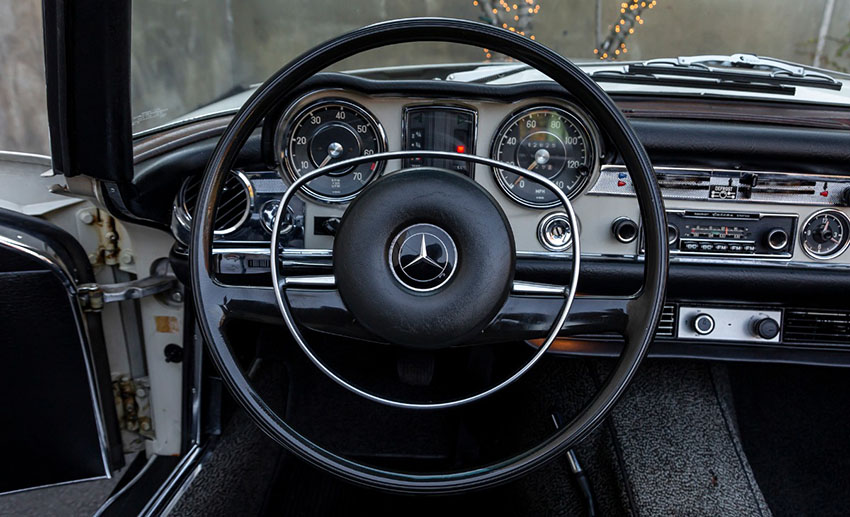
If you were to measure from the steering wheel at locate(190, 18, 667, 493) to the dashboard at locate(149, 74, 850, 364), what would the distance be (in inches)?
17.7

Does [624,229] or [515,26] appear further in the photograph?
[515,26]

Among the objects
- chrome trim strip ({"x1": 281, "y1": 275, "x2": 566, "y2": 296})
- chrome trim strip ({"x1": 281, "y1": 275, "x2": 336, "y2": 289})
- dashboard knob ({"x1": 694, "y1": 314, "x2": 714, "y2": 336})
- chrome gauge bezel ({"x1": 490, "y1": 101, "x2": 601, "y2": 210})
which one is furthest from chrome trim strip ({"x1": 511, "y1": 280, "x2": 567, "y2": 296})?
dashboard knob ({"x1": 694, "y1": 314, "x2": 714, "y2": 336})

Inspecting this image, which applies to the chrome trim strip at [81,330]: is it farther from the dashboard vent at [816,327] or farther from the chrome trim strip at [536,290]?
the dashboard vent at [816,327]

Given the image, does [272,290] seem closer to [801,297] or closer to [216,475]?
[216,475]

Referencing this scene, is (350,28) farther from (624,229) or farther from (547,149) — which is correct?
(624,229)

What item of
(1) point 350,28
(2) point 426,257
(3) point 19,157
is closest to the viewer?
(2) point 426,257

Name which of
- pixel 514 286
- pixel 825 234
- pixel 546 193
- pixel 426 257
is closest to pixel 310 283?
pixel 426 257

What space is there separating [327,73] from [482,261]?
663 mm

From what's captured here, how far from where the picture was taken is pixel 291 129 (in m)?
1.56

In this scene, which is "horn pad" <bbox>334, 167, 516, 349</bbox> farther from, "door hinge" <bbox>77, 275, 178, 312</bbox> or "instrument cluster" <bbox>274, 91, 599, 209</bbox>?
"door hinge" <bbox>77, 275, 178, 312</bbox>

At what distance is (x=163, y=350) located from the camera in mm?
1909

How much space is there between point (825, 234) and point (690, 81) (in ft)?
1.63

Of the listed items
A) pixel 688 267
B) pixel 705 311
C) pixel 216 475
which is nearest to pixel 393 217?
pixel 688 267

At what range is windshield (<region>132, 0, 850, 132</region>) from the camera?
3.15 metres
